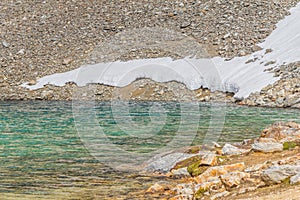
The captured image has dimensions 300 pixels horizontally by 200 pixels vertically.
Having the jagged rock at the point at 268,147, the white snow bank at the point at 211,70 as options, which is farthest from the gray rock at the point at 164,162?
the white snow bank at the point at 211,70

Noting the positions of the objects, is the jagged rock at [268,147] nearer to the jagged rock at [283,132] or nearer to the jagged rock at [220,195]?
the jagged rock at [283,132]

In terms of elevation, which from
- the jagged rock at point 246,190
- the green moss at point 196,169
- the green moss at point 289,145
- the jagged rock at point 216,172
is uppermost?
the green moss at point 196,169

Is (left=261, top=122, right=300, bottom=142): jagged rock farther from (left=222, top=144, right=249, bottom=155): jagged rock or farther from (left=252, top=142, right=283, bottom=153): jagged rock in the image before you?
(left=222, top=144, right=249, bottom=155): jagged rock

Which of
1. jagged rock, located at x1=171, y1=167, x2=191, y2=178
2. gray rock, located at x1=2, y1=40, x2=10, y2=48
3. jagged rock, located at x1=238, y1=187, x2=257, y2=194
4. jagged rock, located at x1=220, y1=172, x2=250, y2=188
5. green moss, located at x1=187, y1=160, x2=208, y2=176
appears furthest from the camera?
gray rock, located at x1=2, y1=40, x2=10, y2=48

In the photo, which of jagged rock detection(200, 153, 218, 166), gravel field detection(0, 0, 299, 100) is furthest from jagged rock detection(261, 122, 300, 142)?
gravel field detection(0, 0, 299, 100)

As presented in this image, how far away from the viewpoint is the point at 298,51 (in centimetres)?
4566

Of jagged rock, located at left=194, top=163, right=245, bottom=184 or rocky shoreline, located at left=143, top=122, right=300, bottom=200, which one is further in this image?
jagged rock, located at left=194, top=163, right=245, bottom=184

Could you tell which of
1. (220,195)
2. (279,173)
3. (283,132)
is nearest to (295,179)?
(279,173)

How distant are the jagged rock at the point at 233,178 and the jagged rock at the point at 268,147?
3.72 meters

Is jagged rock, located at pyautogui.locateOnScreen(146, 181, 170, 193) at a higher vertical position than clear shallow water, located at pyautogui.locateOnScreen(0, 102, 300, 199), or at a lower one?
lower

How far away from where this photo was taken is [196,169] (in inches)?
626

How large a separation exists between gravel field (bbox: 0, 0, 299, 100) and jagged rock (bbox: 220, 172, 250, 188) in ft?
125

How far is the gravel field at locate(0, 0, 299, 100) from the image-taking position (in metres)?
53.6

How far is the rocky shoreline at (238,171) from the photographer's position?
11828mm
